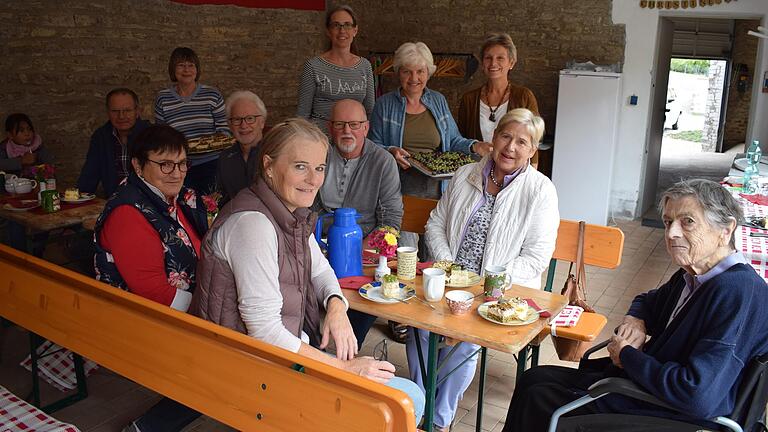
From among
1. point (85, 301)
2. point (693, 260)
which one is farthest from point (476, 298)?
point (85, 301)

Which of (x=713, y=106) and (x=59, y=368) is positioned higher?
(x=713, y=106)

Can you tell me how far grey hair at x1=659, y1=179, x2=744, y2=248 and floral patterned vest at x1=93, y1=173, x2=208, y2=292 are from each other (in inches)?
69.4

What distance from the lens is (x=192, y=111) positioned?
4488mm

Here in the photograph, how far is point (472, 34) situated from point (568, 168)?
1.98 meters

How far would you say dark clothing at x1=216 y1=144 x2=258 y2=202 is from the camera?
353 cm

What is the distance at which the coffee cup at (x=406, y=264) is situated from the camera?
2621 millimetres

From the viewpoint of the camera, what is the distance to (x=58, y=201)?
12.6 ft

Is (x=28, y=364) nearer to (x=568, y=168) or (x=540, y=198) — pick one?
(x=540, y=198)

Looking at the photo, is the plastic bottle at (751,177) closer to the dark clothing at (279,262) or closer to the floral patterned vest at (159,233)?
the dark clothing at (279,262)

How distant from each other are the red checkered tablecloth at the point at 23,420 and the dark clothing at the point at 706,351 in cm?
167

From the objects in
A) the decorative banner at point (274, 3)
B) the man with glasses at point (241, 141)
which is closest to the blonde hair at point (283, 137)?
the man with glasses at point (241, 141)

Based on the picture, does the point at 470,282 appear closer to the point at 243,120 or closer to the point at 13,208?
the point at 243,120

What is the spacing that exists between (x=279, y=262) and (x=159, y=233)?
2.33ft

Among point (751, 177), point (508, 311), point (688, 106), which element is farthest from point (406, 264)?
point (688, 106)
